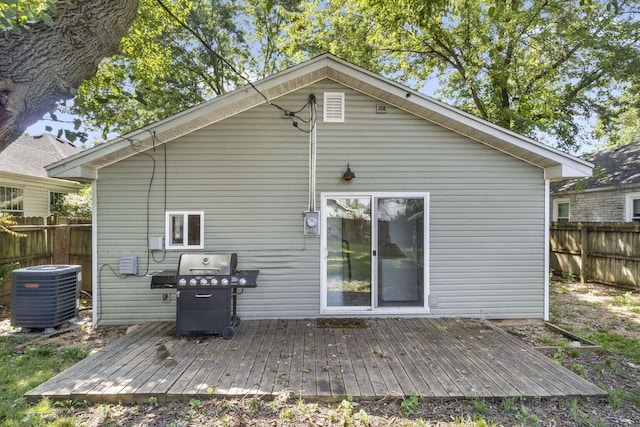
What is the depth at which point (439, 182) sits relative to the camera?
18.0 ft

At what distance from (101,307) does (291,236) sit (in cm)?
316

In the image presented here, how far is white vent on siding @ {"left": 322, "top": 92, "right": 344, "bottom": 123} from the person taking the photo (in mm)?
5430

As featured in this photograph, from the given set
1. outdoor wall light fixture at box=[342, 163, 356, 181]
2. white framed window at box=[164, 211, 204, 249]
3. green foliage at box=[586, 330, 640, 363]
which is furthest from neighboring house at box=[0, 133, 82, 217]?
green foliage at box=[586, 330, 640, 363]

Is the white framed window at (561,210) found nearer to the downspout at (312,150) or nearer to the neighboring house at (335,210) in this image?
the neighboring house at (335,210)

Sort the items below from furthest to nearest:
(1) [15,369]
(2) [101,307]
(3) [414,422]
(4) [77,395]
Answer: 1. (2) [101,307]
2. (1) [15,369]
3. (4) [77,395]
4. (3) [414,422]

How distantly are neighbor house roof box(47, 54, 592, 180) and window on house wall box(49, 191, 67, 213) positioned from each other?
7472 mm

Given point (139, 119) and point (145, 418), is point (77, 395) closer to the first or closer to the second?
point (145, 418)

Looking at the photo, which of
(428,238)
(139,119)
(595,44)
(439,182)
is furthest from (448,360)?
(139,119)

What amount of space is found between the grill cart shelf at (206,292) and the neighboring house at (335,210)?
803 millimetres

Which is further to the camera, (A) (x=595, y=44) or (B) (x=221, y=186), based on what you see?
(A) (x=595, y=44)

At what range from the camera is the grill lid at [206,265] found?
4461 mm

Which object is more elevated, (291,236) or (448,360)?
(291,236)

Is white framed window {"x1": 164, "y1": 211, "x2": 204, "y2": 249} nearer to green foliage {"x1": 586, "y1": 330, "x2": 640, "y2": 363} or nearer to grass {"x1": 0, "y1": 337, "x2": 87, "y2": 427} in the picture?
grass {"x1": 0, "y1": 337, "x2": 87, "y2": 427}

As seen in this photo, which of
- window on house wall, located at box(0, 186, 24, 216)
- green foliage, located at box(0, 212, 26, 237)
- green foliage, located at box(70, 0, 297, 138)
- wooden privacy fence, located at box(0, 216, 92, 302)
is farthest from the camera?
green foliage, located at box(70, 0, 297, 138)
